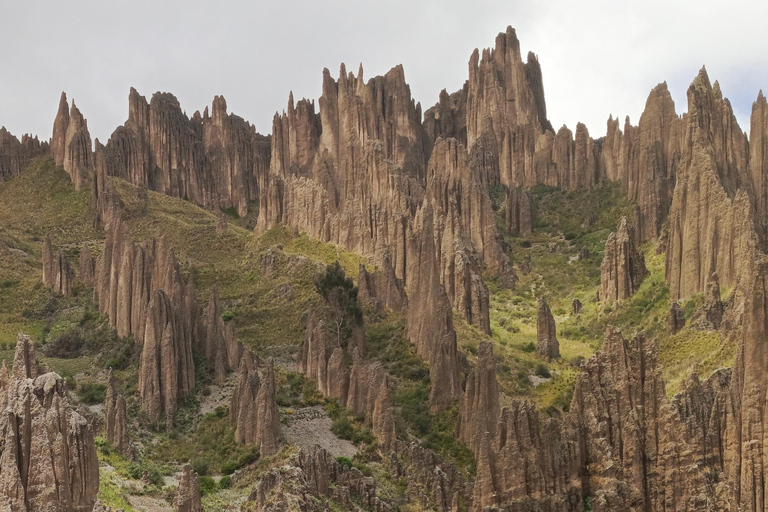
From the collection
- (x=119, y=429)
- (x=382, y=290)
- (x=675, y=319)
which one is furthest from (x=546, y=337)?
(x=119, y=429)

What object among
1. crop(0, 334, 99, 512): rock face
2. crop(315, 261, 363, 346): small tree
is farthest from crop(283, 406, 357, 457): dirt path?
crop(0, 334, 99, 512): rock face

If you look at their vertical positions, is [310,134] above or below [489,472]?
above

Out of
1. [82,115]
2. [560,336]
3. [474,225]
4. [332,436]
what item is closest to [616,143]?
[474,225]

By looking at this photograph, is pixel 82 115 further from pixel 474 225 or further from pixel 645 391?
pixel 645 391

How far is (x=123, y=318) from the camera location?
87688mm

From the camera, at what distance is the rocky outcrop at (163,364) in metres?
76.4

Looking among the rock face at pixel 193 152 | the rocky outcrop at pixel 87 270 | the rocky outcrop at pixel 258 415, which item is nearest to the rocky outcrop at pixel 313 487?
the rocky outcrop at pixel 258 415

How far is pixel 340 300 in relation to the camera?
88.1 m

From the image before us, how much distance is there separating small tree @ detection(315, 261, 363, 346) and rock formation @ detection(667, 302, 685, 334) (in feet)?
67.5

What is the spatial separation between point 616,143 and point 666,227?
26829 millimetres

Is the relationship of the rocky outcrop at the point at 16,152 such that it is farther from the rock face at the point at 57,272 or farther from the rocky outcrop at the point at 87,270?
the rocky outcrop at the point at 87,270

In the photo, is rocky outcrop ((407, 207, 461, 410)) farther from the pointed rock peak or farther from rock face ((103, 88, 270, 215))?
rock face ((103, 88, 270, 215))

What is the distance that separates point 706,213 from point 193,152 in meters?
90.1

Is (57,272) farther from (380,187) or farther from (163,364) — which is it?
(163,364)
